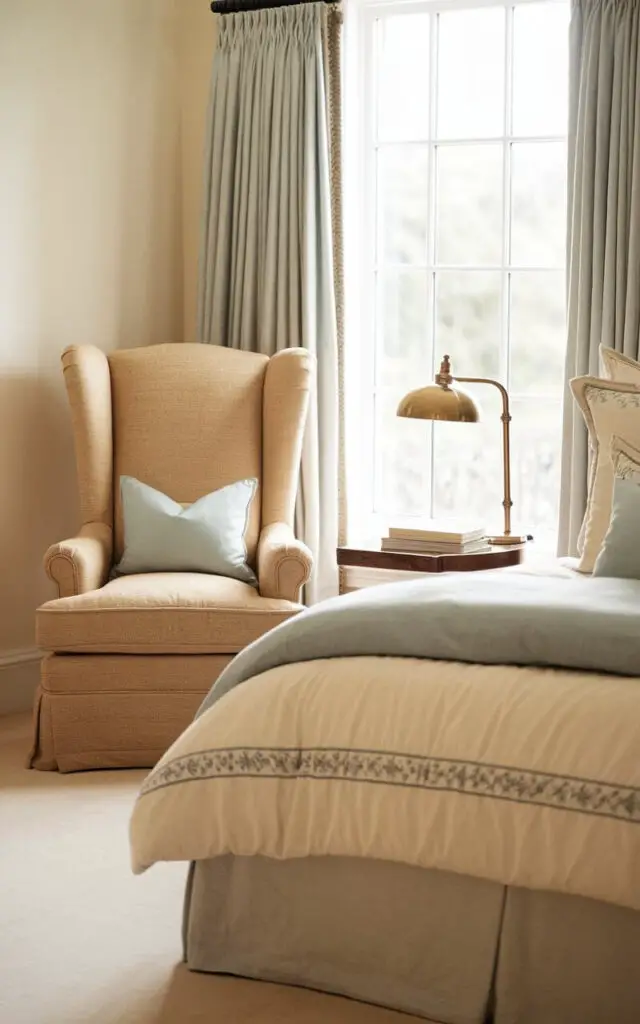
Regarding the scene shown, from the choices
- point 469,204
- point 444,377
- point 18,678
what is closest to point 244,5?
point 469,204

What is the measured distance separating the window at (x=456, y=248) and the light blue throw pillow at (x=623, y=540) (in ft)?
4.55

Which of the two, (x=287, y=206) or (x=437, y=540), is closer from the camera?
(x=437, y=540)

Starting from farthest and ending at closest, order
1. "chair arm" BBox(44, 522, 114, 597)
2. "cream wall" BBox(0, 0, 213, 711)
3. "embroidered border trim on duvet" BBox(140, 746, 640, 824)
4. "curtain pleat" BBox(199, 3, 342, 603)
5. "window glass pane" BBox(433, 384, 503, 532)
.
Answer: "window glass pane" BBox(433, 384, 503, 532), "curtain pleat" BBox(199, 3, 342, 603), "cream wall" BBox(0, 0, 213, 711), "chair arm" BBox(44, 522, 114, 597), "embroidered border trim on duvet" BBox(140, 746, 640, 824)

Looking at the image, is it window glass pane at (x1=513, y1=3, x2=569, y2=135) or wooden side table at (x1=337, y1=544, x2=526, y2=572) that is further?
window glass pane at (x1=513, y1=3, x2=569, y2=135)

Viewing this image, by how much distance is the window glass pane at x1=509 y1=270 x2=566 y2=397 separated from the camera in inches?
184

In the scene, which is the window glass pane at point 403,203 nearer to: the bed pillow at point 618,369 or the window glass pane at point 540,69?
the window glass pane at point 540,69

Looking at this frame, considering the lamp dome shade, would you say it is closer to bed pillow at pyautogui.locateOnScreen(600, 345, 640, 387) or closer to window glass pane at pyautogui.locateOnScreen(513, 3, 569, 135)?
bed pillow at pyautogui.locateOnScreen(600, 345, 640, 387)

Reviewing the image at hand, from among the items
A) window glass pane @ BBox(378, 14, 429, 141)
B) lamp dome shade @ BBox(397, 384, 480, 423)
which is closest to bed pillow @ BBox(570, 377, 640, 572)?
lamp dome shade @ BBox(397, 384, 480, 423)

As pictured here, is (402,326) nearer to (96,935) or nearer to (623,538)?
(623,538)

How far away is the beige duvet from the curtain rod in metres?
3.00

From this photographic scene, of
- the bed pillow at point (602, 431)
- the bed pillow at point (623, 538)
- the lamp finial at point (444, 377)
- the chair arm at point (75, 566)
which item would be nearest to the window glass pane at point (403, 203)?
the lamp finial at point (444, 377)

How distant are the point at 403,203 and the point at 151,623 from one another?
197 centimetres

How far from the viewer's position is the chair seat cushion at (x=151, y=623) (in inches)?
152

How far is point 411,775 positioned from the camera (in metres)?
2.38
